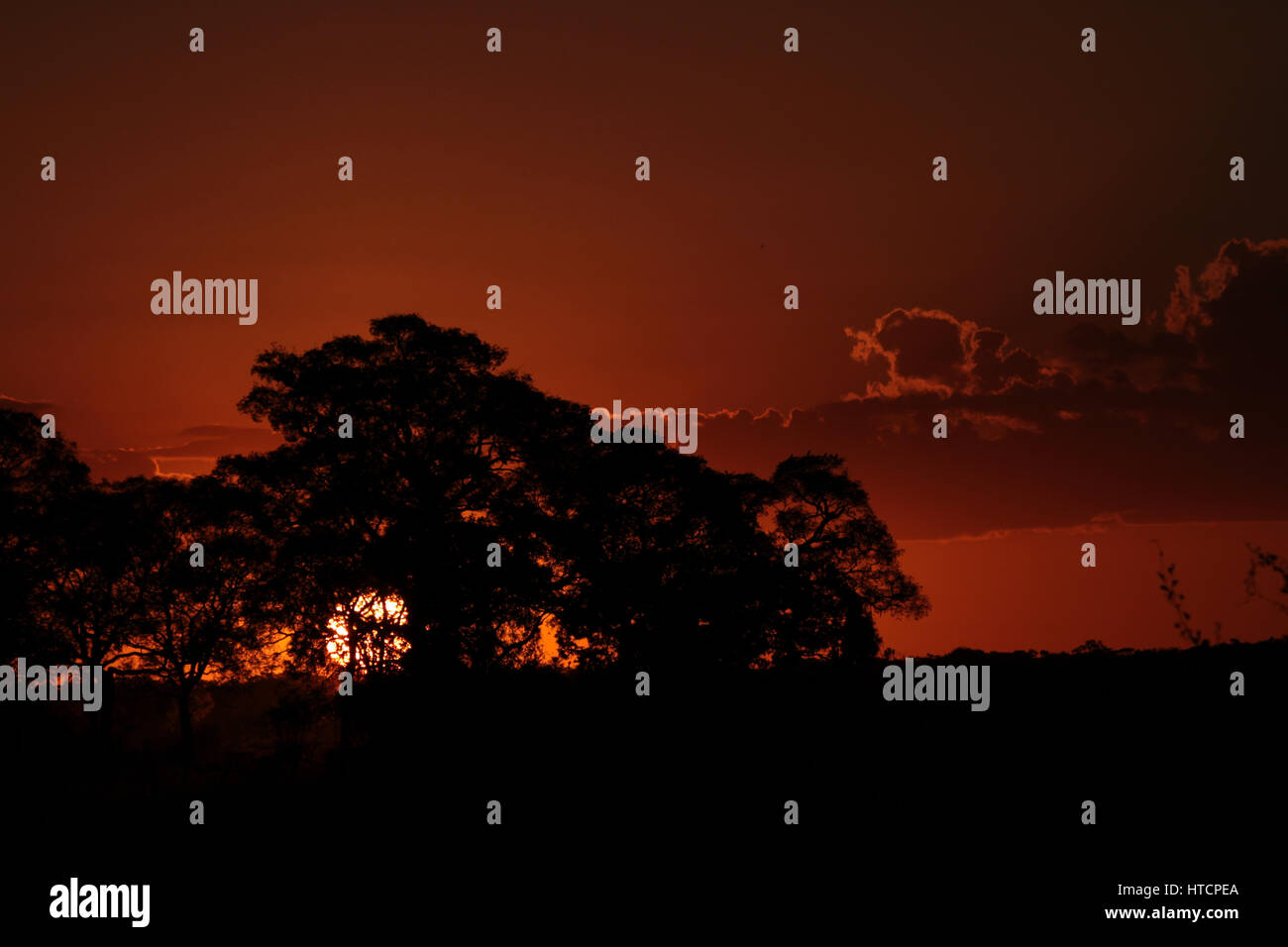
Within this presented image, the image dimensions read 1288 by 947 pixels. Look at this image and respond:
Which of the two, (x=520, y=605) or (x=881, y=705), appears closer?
(x=881, y=705)

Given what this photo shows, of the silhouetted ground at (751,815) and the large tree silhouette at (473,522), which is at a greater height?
the large tree silhouette at (473,522)

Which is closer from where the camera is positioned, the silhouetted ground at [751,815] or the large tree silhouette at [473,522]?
the silhouetted ground at [751,815]

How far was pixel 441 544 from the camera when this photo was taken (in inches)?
1430

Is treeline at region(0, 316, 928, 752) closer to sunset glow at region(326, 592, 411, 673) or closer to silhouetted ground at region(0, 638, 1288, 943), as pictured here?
sunset glow at region(326, 592, 411, 673)

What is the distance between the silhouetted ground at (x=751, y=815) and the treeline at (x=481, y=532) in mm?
4487

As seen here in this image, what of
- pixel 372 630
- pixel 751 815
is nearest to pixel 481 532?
pixel 372 630

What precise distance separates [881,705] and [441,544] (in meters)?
16.7

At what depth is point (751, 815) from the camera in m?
21.8

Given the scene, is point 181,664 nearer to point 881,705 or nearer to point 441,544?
point 441,544

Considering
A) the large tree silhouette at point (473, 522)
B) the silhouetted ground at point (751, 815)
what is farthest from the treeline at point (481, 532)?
the silhouetted ground at point (751, 815)

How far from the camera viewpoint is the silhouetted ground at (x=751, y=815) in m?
16.5

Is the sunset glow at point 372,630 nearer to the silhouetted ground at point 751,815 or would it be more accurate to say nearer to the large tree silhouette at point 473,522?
the large tree silhouette at point 473,522

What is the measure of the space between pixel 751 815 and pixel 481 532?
57.6ft
